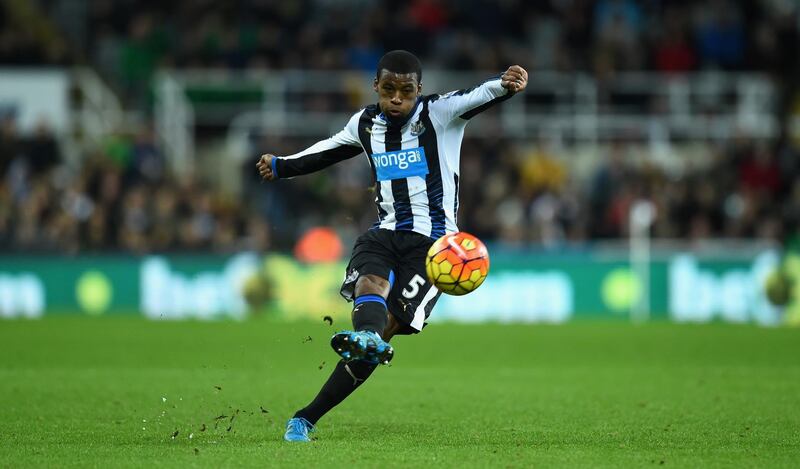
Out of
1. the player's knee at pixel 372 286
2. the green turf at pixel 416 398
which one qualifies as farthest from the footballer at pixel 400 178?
the green turf at pixel 416 398

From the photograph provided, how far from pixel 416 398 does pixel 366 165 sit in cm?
1087

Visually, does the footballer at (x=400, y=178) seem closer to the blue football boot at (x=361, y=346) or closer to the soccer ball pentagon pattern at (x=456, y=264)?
the soccer ball pentagon pattern at (x=456, y=264)

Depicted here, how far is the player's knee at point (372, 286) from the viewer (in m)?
Result: 7.64

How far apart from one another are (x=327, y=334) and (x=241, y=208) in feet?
16.5

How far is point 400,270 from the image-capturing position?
7953 millimetres

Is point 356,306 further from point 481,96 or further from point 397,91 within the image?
point 481,96

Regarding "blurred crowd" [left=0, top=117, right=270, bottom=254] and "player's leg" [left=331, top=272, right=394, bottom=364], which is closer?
"player's leg" [left=331, top=272, right=394, bottom=364]

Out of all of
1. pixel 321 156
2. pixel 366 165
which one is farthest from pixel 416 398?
pixel 366 165

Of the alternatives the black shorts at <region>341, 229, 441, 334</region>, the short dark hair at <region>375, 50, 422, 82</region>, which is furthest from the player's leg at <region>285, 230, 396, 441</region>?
the short dark hair at <region>375, 50, 422, 82</region>

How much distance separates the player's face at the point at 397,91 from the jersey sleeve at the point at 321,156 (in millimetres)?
386

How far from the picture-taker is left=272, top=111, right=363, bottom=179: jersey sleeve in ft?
27.0

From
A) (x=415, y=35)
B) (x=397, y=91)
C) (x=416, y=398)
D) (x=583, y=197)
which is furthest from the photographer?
(x=415, y=35)

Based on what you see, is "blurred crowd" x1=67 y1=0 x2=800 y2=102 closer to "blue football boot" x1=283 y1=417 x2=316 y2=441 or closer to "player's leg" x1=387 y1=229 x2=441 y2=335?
"player's leg" x1=387 y1=229 x2=441 y2=335

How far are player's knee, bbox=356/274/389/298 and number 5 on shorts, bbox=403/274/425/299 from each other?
0.57 ft
